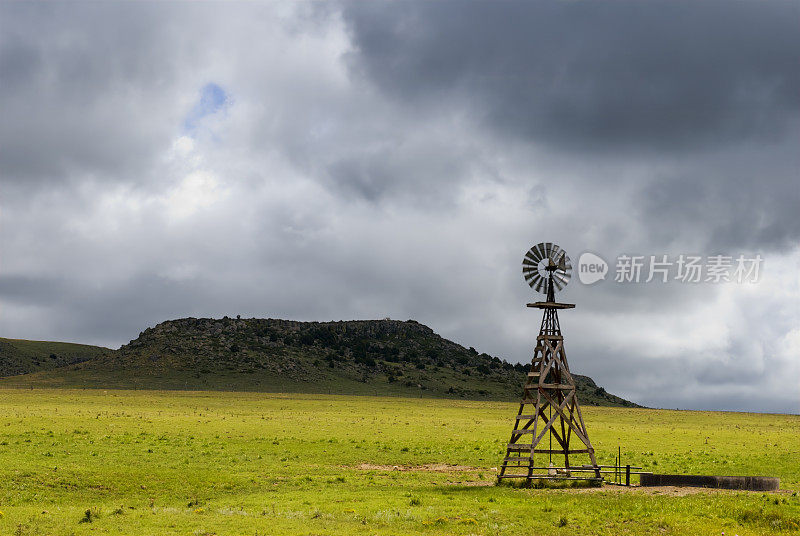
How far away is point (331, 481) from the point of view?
4256cm

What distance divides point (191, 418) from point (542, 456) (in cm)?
3963

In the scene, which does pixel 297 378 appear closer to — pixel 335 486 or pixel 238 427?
pixel 238 427

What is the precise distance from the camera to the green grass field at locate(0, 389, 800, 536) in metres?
29.9

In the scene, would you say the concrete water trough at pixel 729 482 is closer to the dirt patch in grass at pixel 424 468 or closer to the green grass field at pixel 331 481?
the green grass field at pixel 331 481

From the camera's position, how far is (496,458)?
184ft

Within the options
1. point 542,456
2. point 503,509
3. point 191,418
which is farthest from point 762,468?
point 191,418

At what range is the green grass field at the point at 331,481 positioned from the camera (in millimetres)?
29891

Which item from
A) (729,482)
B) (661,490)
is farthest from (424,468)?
(729,482)

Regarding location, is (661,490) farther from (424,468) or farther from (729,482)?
(424,468)

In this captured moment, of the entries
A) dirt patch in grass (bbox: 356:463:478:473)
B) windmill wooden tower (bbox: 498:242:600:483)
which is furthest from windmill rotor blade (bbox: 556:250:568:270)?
dirt patch in grass (bbox: 356:463:478:473)

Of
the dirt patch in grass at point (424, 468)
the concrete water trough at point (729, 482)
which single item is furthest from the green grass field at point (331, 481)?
the concrete water trough at point (729, 482)

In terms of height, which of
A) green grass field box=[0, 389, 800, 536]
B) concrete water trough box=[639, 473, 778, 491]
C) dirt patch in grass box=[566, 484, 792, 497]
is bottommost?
green grass field box=[0, 389, 800, 536]

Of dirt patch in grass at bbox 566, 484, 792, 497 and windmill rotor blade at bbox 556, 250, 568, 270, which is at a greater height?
windmill rotor blade at bbox 556, 250, 568, 270

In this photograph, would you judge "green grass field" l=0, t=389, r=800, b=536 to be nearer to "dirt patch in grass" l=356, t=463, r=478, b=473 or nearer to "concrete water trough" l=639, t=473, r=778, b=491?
"dirt patch in grass" l=356, t=463, r=478, b=473
